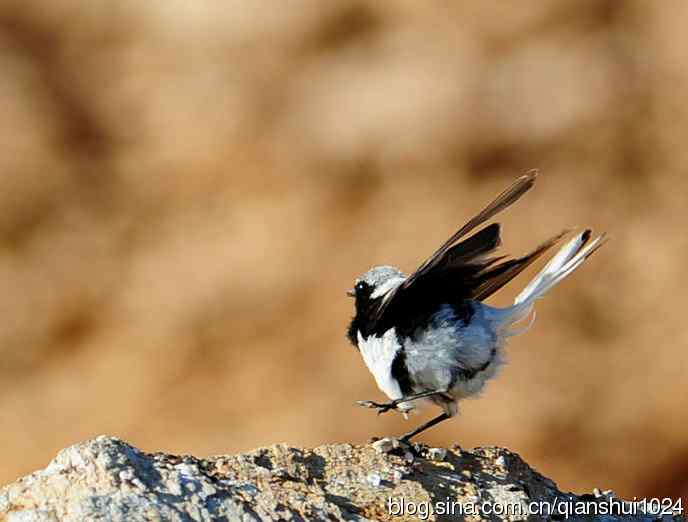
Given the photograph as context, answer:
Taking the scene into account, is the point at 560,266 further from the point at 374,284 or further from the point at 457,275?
the point at 374,284

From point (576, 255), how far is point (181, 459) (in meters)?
1.15

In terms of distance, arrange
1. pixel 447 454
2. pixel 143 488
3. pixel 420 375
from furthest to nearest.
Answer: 1. pixel 420 375
2. pixel 447 454
3. pixel 143 488

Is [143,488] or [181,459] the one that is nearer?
[143,488]

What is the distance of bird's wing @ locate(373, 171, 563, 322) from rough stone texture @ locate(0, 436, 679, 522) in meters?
0.39

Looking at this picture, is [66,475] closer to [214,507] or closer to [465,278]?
[214,507]

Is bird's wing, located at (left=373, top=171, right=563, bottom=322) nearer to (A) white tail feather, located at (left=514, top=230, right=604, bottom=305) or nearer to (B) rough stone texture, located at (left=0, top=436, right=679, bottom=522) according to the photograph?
(A) white tail feather, located at (left=514, top=230, right=604, bottom=305)

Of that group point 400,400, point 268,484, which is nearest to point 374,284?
point 400,400

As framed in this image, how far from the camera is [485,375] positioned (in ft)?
7.94

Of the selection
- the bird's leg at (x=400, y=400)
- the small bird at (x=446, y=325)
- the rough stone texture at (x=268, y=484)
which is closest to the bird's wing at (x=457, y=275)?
the small bird at (x=446, y=325)

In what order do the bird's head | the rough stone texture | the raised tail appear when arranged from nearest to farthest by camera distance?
1. the rough stone texture
2. the raised tail
3. the bird's head

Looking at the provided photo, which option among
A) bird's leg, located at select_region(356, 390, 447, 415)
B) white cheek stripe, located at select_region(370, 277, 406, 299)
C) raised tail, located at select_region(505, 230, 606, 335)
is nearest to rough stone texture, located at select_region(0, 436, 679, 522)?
bird's leg, located at select_region(356, 390, 447, 415)

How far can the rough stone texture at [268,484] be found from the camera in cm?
164

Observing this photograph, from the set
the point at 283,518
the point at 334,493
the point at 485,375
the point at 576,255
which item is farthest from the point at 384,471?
the point at 576,255

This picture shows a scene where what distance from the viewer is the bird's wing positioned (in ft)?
7.84
